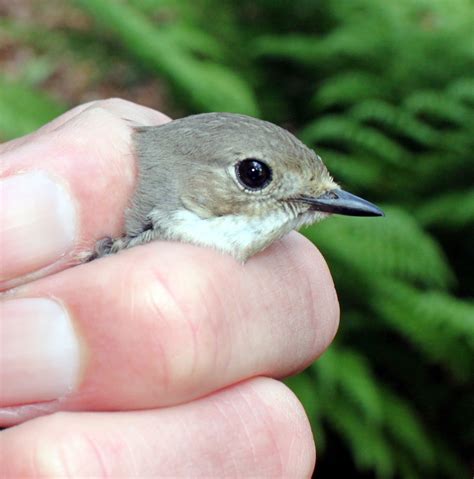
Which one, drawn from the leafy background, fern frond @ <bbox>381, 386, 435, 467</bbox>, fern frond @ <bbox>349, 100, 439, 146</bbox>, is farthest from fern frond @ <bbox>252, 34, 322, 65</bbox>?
fern frond @ <bbox>381, 386, 435, 467</bbox>

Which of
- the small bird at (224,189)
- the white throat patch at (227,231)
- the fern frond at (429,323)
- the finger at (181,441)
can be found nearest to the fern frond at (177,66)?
the fern frond at (429,323)

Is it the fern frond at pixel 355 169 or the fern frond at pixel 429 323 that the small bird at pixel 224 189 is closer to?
the fern frond at pixel 429 323

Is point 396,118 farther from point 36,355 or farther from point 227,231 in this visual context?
point 36,355

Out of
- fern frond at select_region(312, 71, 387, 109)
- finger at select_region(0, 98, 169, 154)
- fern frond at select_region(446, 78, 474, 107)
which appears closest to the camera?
finger at select_region(0, 98, 169, 154)

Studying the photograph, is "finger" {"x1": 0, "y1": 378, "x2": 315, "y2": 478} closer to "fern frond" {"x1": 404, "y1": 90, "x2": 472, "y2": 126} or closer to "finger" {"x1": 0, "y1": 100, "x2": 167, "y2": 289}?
"finger" {"x1": 0, "y1": 100, "x2": 167, "y2": 289}

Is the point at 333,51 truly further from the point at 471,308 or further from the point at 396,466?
the point at 396,466

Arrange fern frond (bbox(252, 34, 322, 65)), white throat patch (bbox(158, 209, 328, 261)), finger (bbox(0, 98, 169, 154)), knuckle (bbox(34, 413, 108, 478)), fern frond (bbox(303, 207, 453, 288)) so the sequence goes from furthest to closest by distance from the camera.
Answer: fern frond (bbox(252, 34, 322, 65)) → fern frond (bbox(303, 207, 453, 288)) → finger (bbox(0, 98, 169, 154)) → white throat patch (bbox(158, 209, 328, 261)) → knuckle (bbox(34, 413, 108, 478))

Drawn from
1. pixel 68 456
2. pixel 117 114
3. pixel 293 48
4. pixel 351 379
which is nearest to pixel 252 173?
pixel 117 114
